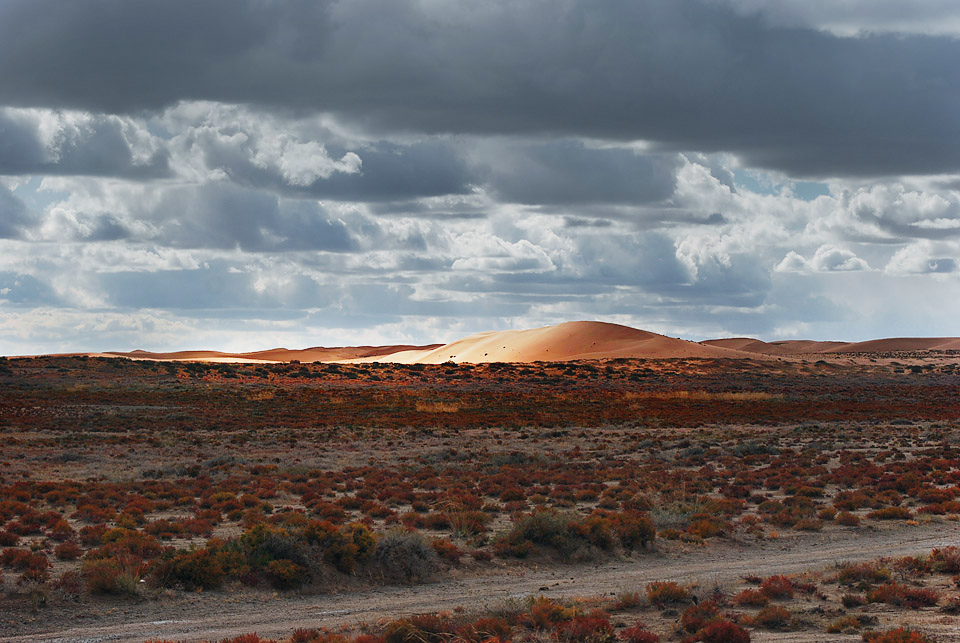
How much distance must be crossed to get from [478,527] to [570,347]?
423 feet

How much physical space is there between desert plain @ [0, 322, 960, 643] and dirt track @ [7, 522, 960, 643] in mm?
66

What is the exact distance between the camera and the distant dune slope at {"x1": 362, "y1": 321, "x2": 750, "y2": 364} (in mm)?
137500

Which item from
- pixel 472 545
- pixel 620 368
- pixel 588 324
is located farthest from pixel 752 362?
pixel 472 545

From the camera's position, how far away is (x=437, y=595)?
14.1m

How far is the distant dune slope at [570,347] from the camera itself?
13750 cm

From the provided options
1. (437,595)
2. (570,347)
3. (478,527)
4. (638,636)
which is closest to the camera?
(638,636)

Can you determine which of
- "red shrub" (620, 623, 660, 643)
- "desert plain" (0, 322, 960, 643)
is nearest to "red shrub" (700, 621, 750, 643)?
"desert plain" (0, 322, 960, 643)

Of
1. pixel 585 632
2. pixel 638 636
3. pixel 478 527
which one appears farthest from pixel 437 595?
pixel 478 527

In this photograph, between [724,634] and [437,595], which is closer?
[724,634]

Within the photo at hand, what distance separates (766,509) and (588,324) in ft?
460

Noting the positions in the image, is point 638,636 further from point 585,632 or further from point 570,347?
point 570,347

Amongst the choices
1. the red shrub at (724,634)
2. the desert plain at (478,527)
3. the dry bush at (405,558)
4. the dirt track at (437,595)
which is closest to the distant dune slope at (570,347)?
the desert plain at (478,527)

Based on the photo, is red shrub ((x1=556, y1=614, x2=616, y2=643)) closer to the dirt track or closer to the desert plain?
the desert plain

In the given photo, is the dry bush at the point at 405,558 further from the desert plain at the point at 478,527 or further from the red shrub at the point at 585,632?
the red shrub at the point at 585,632
